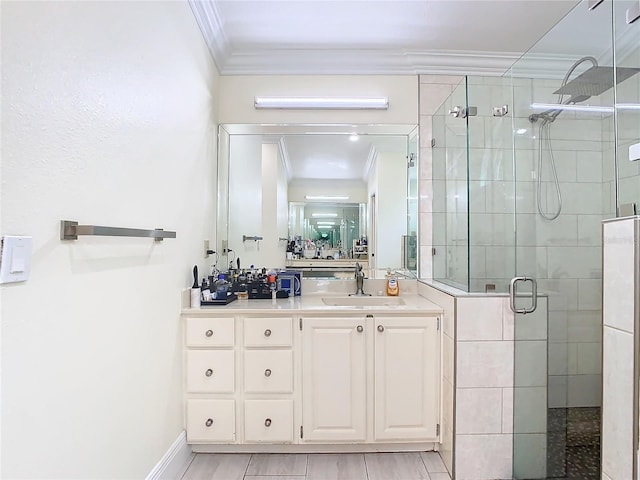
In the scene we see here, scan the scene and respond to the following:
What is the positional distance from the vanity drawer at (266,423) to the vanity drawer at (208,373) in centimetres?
17

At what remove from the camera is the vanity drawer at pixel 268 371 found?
77.0 inches

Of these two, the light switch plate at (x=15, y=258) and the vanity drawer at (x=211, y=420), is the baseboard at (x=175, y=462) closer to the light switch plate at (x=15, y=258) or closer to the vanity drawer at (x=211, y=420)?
the vanity drawer at (x=211, y=420)

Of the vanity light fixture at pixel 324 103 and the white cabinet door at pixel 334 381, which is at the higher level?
the vanity light fixture at pixel 324 103

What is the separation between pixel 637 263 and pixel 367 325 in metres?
1.25

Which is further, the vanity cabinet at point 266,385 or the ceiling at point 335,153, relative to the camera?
the ceiling at point 335,153

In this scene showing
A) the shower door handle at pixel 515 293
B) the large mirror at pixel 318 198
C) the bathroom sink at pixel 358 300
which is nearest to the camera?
the shower door handle at pixel 515 293

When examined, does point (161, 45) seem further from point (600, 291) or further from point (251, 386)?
point (600, 291)

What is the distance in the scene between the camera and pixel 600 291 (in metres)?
1.24

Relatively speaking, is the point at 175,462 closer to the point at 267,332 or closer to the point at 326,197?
the point at 267,332

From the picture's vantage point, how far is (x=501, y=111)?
214cm

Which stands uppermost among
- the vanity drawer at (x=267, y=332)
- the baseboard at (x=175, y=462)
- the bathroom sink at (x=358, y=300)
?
the bathroom sink at (x=358, y=300)

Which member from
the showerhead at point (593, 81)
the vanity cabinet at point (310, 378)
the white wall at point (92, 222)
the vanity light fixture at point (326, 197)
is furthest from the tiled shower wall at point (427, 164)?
the white wall at point (92, 222)

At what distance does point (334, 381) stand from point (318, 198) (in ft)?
4.64

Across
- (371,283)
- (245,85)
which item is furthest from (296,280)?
(245,85)
